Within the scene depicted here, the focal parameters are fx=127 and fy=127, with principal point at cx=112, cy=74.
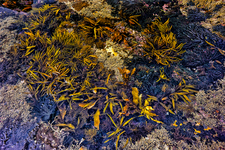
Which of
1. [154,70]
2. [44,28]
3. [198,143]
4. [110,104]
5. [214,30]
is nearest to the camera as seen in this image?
[198,143]

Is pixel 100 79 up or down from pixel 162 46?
down

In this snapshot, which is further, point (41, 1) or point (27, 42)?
point (41, 1)

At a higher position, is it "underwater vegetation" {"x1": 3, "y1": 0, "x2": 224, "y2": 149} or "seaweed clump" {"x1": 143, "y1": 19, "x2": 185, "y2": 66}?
"seaweed clump" {"x1": 143, "y1": 19, "x2": 185, "y2": 66}

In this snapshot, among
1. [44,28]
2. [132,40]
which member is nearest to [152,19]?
[132,40]

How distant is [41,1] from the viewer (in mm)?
1707

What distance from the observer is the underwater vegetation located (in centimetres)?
102

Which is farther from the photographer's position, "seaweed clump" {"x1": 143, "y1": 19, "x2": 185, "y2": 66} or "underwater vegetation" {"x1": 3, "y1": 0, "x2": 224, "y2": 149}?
"seaweed clump" {"x1": 143, "y1": 19, "x2": 185, "y2": 66}

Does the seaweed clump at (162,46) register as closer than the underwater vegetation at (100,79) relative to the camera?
No

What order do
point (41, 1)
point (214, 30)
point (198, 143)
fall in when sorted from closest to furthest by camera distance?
point (198, 143) < point (214, 30) < point (41, 1)

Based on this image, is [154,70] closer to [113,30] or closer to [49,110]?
[113,30]

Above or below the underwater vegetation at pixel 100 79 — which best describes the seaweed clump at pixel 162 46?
above

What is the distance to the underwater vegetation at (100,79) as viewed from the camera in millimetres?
1023

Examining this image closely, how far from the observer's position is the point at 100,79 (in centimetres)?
120

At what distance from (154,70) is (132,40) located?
411 mm
